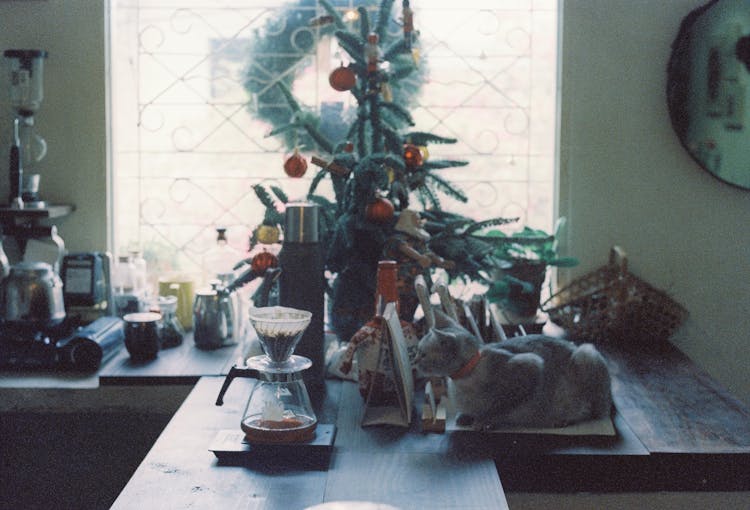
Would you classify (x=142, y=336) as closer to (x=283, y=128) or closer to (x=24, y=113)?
(x=283, y=128)

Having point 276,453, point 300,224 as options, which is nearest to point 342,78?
point 300,224

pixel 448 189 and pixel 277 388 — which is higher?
pixel 448 189

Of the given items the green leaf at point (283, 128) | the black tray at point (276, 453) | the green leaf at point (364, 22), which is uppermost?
the green leaf at point (364, 22)

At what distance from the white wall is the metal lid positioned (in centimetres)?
105

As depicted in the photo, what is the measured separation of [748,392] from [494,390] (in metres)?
1.37

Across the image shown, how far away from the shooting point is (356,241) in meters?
2.41

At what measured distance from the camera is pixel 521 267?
2.69 metres

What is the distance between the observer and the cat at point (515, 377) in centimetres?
181

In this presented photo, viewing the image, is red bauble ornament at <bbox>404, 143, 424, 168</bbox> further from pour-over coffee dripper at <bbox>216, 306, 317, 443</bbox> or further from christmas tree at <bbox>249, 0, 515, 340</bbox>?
pour-over coffee dripper at <bbox>216, 306, 317, 443</bbox>

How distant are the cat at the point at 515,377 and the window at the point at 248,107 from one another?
3.49ft

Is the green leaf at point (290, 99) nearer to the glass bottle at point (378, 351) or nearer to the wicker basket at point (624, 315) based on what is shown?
the glass bottle at point (378, 351)

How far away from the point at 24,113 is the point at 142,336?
0.81m

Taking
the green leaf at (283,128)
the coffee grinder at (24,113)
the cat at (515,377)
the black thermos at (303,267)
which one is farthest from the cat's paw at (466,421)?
the coffee grinder at (24,113)

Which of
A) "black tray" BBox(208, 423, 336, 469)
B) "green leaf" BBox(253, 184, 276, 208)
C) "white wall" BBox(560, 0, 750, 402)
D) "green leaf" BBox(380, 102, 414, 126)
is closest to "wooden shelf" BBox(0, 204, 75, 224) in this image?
"green leaf" BBox(253, 184, 276, 208)
